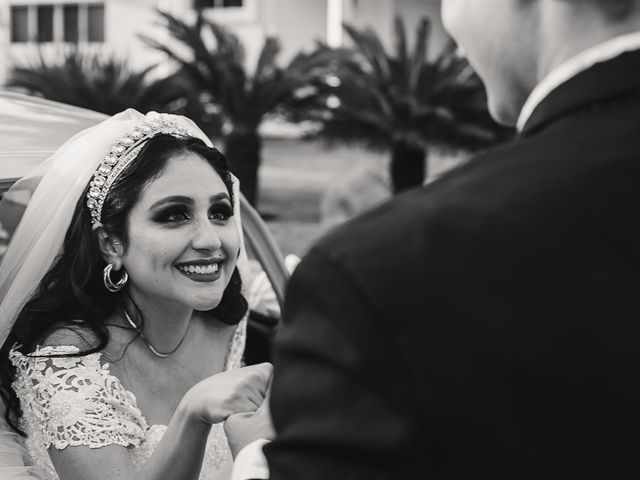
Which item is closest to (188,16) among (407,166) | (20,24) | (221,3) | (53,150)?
(221,3)

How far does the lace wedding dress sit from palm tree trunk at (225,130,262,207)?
25.5 feet

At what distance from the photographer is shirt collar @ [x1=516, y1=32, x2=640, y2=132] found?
2.96 ft

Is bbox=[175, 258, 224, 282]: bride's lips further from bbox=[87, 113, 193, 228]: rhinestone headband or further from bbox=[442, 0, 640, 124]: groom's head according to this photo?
bbox=[442, 0, 640, 124]: groom's head

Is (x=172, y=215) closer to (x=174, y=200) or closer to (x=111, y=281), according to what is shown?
(x=174, y=200)

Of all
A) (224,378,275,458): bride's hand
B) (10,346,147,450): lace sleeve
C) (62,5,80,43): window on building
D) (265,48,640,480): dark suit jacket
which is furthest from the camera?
(62,5,80,43): window on building

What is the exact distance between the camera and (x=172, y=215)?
7.74 feet

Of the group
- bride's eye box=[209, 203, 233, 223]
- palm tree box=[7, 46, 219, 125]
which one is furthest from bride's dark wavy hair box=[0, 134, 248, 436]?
palm tree box=[7, 46, 219, 125]

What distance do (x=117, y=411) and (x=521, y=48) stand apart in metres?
1.67

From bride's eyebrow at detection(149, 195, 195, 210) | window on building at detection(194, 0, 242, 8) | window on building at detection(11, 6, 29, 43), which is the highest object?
bride's eyebrow at detection(149, 195, 195, 210)

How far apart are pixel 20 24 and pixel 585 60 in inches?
762

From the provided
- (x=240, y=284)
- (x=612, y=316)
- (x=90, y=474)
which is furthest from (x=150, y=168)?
(x=612, y=316)

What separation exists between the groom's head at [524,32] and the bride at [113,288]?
143 centimetres

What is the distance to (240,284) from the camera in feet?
9.21

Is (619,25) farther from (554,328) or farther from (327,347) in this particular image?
(327,347)
